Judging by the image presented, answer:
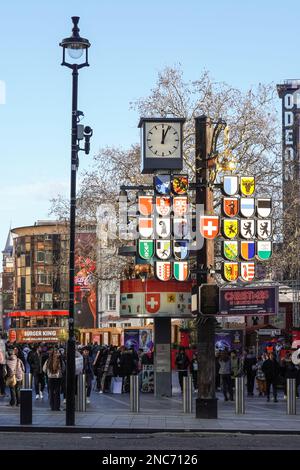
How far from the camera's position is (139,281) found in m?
35.5

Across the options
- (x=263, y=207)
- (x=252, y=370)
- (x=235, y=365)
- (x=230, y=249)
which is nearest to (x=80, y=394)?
(x=230, y=249)

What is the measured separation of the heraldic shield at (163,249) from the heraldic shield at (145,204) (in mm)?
833

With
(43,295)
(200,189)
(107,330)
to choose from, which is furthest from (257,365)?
(43,295)

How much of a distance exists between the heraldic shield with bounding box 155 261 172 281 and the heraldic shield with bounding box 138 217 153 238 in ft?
8.13

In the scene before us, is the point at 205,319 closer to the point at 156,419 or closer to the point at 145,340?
the point at 156,419

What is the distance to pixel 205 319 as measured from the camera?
25.2 m

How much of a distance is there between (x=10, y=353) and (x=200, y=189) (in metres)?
8.46

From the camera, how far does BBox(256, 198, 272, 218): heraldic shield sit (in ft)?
84.5

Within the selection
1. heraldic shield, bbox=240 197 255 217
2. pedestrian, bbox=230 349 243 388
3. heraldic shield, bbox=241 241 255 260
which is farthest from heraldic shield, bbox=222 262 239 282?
pedestrian, bbox=230 349 243 388

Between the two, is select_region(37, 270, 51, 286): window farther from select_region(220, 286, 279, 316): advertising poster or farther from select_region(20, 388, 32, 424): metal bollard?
select_region(20, 388, 32, 424): metal bollard

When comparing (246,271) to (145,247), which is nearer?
(246,271)

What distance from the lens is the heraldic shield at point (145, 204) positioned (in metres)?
26.5

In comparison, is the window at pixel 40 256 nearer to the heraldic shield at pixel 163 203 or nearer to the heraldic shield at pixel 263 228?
the heraldic shield at pixel 163 203

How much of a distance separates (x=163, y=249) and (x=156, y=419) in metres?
4.24
